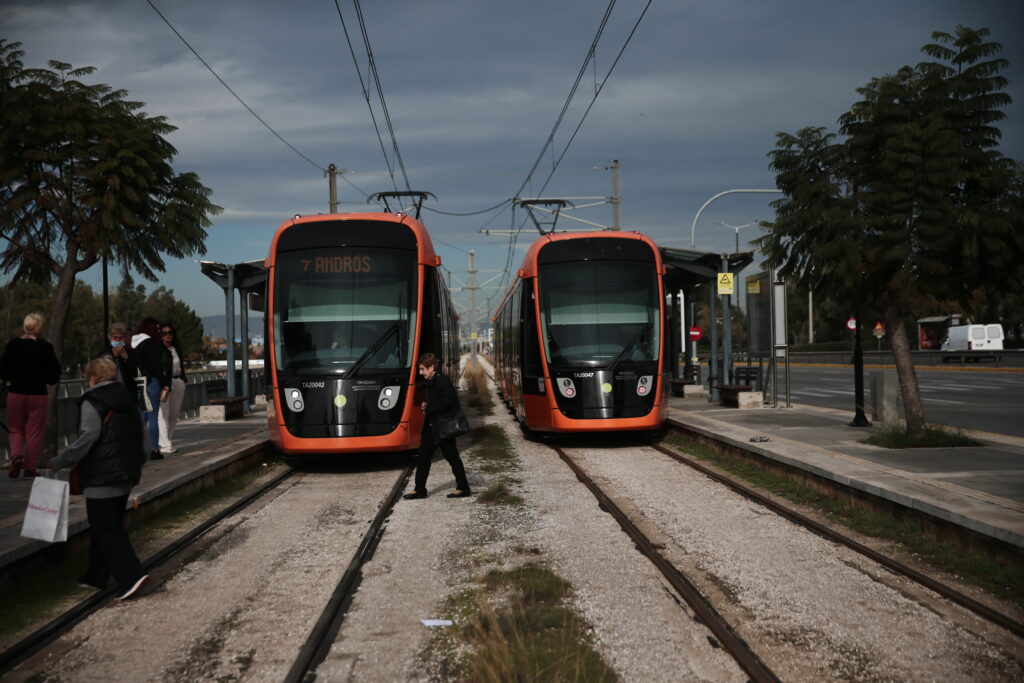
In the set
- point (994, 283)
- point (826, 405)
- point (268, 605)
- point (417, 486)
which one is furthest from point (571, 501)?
point (826, 405)

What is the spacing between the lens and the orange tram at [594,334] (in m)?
14.1

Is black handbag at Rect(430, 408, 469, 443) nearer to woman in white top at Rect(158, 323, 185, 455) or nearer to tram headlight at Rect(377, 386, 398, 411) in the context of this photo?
tram headlight at Rect(377, 386, 398, 411)

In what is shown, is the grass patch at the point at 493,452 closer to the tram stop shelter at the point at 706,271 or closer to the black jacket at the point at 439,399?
the black jacket at the point at 439,399

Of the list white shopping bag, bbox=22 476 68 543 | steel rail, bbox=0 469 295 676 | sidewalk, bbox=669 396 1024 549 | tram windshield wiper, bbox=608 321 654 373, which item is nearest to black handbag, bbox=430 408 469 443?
steel rail, bbox=0 469 295 676

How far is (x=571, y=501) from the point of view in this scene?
372 inches

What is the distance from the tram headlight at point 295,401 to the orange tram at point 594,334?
13.3ft

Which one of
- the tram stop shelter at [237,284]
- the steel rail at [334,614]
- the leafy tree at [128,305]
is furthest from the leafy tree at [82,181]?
the leafy tree at [128,305]

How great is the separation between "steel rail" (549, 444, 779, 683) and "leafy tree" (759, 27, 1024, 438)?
525 cm

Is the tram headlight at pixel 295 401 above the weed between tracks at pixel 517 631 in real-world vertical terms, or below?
above

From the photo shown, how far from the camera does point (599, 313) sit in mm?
14453

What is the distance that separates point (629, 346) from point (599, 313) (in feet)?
2.32

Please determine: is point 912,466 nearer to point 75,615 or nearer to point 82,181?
point 75,615

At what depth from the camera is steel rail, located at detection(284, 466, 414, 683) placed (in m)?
4.60

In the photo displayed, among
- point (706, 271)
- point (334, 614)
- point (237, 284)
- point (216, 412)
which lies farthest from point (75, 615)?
point (706, 271)
